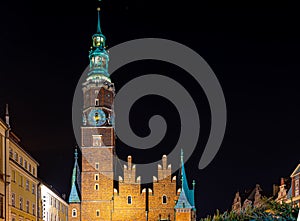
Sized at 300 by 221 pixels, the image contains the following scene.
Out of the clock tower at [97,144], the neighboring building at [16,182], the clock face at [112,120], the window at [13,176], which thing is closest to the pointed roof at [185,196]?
the clock tower at [97,144]

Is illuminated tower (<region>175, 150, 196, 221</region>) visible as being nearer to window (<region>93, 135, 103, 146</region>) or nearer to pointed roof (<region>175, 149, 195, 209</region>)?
pointed roof (<region>175, 149, 195, 209</region>)

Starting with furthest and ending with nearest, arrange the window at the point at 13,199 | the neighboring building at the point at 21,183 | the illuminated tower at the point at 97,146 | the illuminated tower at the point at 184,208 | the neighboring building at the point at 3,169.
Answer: the illuminated tower at the point at 97,146
the illuminated tower at the point at 184,208
the neighboring building at the point at 21,183
the window at the point at 13,199
the neighboring building at the point at 3,169

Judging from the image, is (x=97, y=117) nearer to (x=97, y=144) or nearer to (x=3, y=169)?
(x=97, y=144)

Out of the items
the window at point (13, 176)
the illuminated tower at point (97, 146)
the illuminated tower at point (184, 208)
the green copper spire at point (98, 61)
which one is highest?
the green copper spire at point (98, 61)

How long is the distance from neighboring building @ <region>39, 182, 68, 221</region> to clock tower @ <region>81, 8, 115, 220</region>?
3848mm

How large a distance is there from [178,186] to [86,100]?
50.3ft

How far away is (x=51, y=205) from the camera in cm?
5109

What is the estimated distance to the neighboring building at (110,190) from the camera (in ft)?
206

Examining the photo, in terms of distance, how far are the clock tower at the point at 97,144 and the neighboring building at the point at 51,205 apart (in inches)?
151

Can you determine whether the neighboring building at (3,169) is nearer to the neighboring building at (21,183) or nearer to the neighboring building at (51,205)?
the neighboring building at (21,183)

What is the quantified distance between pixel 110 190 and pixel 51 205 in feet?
43.4

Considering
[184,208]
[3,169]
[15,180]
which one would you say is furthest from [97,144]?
[3,169]

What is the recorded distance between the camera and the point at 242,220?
88.9 feet

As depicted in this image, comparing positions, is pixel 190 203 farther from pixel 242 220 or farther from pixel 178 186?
pixel 242 220
